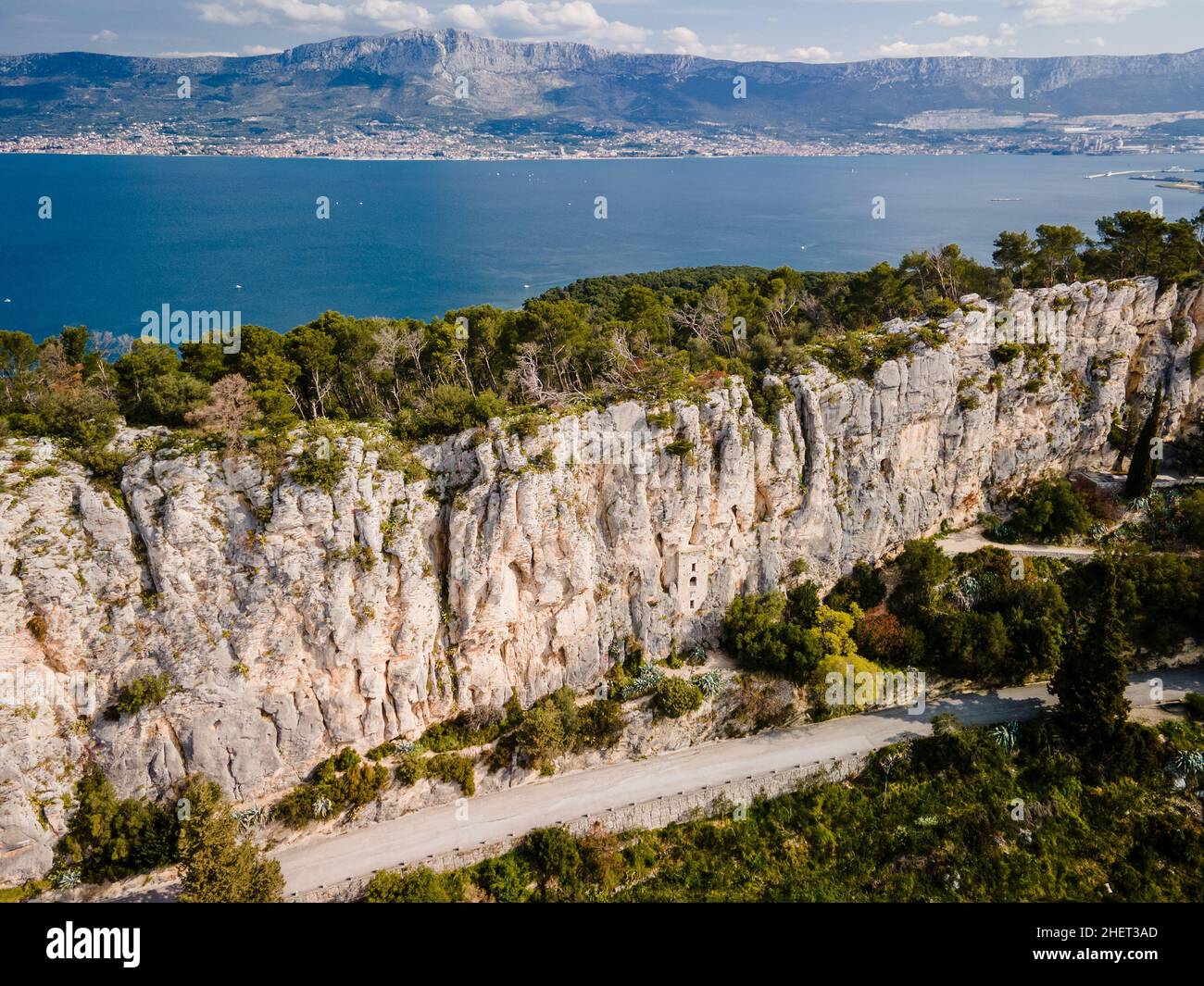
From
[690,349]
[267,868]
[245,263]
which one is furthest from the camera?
[245,263]

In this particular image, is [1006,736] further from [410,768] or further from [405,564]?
[405,564]

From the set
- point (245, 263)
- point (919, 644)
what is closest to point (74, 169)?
point (245, 263)

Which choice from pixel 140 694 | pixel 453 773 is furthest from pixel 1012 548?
pixel 140 694

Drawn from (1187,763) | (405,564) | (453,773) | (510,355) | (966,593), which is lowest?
(453,773)

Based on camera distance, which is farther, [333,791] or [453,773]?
[453,773]

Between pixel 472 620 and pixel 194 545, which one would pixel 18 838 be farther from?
pixel 472 620
